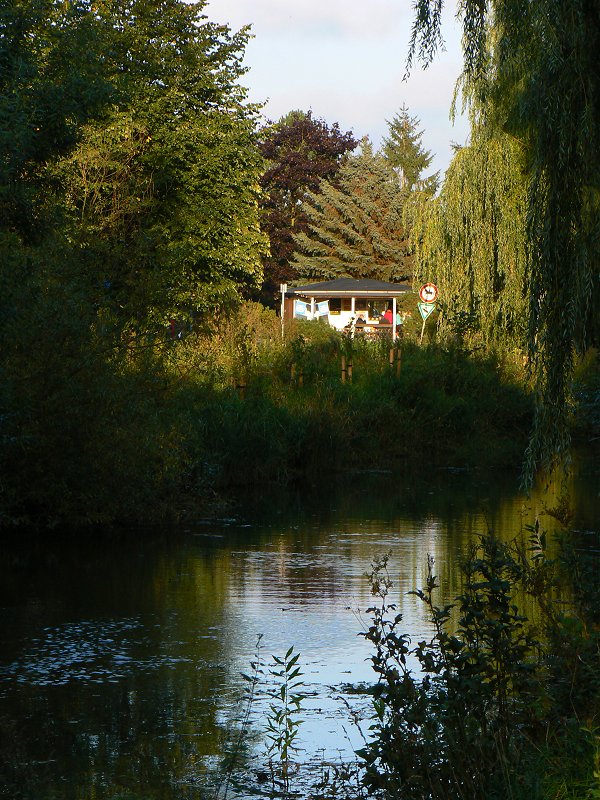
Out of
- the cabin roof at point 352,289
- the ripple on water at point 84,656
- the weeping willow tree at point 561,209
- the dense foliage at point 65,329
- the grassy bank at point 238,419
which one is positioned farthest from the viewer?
the cabin roof at point 352,289

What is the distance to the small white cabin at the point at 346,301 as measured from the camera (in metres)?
63.5

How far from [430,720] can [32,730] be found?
9.93 feet

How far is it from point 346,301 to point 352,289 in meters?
6.75

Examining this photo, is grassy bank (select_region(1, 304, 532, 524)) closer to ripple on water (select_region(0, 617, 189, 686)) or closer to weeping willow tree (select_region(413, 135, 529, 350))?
weeping willow tree (select_region(413, 135, 529, 350))

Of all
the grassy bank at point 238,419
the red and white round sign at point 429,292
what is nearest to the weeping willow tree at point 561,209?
the grassy bank at point 238,419

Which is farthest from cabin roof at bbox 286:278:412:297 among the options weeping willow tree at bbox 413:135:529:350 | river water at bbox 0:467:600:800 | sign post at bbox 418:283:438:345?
river water at bbox 0:467:600:800

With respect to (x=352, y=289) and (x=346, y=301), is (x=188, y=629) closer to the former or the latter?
(x=352, y=289)

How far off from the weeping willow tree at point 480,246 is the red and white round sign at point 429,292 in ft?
0.58

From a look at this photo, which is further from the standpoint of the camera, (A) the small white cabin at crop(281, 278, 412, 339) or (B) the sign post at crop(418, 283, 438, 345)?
(A) the small white cabin at crop(281, 278, 412, 339)

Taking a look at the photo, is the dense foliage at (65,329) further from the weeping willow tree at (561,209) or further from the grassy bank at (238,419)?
the weeping willow tree at (561,209)

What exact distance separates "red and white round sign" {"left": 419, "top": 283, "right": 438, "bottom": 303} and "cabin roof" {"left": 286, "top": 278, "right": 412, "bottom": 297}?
2961cm

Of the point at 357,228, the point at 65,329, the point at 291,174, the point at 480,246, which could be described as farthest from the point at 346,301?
the point at 65,329

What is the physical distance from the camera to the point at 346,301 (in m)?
70.8

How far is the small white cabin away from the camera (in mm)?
63531
